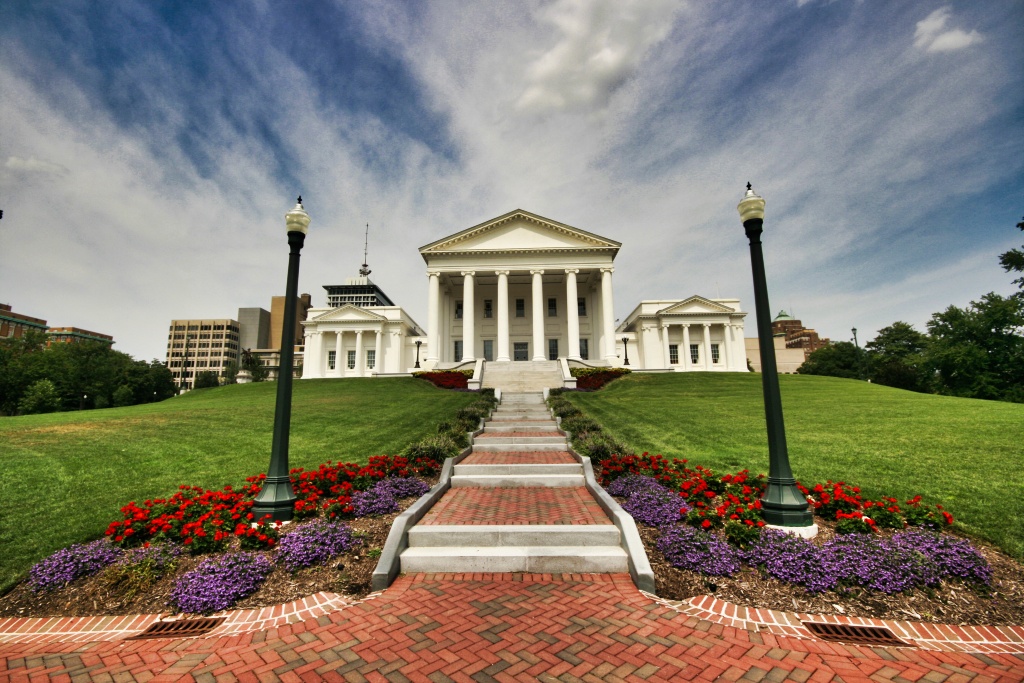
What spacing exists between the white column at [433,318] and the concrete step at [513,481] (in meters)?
31.2

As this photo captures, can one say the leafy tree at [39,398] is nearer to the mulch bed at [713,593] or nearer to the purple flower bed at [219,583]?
the mulch bed at [713,593]

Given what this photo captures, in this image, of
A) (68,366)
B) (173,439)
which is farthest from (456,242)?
(68,366)

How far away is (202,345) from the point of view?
146m

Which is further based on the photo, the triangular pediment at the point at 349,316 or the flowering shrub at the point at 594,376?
the triangular pediment at the point at 349,316

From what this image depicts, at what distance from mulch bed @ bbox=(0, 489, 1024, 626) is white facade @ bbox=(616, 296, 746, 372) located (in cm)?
4529

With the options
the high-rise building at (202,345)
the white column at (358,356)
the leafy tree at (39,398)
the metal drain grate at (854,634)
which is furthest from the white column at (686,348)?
the high-rise building at (202,345)

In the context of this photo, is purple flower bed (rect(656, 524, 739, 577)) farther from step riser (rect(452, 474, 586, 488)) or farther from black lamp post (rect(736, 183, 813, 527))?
step riser (rect(452, 474, 586, 488))

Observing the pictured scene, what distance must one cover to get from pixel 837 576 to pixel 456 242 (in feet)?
130

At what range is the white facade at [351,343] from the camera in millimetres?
51656

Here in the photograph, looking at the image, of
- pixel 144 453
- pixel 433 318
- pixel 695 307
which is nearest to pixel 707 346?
pixel 695 307

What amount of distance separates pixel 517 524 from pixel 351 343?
49.3 m

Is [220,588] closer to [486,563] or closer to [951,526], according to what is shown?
[486,563]

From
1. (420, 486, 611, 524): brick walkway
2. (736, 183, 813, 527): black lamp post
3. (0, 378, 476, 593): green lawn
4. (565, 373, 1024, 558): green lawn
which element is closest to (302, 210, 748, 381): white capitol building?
(0, 378, 476, 593): green lawn

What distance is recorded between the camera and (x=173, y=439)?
14031 millimetres
